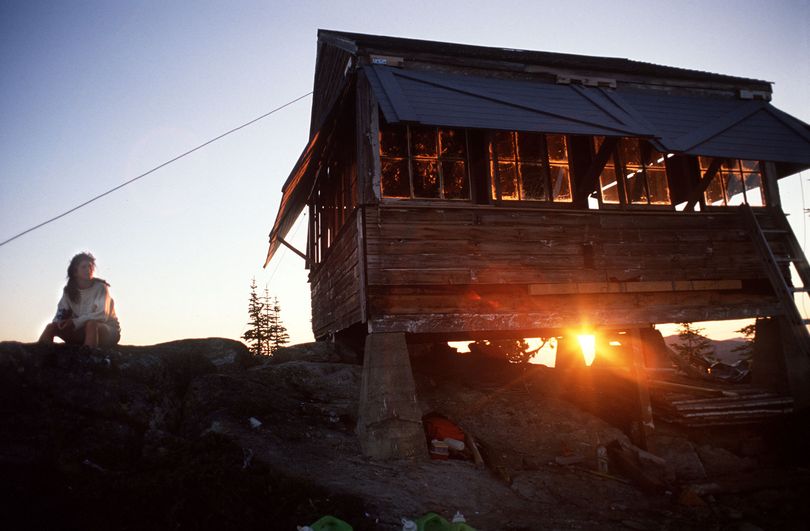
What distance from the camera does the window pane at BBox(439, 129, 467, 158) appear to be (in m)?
8.17

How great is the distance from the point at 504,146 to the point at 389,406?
4.77m

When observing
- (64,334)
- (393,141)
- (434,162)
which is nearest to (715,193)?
(434,162)

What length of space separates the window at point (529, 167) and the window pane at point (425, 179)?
994 mm

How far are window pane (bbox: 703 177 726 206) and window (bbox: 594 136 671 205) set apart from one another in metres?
0.84

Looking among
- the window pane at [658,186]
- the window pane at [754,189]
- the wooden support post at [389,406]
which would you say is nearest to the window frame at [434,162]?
the wooden support post at [389,406]

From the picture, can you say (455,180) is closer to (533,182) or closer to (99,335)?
(533,182)

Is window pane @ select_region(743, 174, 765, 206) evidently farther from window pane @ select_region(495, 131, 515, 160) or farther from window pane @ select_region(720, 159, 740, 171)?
window pane @ select_region(495, 131, 515, 160)

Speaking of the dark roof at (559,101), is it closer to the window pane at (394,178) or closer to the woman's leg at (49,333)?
the window pane at (394,178)

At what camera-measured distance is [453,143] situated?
324 inches

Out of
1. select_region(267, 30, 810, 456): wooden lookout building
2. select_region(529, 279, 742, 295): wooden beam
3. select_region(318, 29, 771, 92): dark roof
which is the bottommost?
select_region(529, 279, 742, 295): wooden beam

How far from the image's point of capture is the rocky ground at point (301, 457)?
13.7 feet

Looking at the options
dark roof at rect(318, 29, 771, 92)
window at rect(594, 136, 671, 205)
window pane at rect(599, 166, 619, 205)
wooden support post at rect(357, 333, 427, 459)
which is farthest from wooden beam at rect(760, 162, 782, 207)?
wooden support post at rect(357, 333, 427, 459)

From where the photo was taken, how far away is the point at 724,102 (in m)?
9.38

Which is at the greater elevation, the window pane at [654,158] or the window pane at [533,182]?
the window pane at [654,158]
